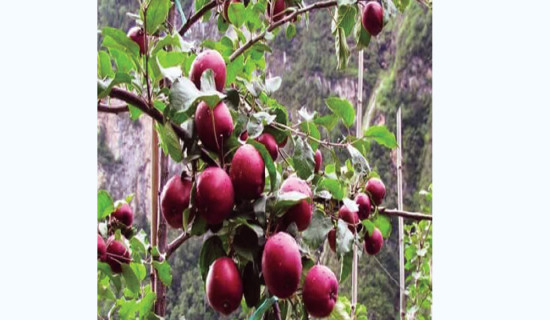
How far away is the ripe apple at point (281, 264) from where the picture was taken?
539 mm

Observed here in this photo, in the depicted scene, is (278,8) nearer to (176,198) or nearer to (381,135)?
(381,135)

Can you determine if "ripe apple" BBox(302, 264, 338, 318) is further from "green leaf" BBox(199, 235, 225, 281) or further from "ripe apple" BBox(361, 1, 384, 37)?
"ripe apple" BBox(361, 1, 384, 37)

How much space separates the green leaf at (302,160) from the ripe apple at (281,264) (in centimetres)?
15

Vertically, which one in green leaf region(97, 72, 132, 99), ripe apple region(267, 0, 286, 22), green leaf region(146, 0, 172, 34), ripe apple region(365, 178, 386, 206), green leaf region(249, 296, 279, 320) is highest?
ripe apple region(267, 0, 286, 22)

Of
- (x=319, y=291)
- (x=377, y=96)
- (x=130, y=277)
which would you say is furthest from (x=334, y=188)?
(x=377, y=96)

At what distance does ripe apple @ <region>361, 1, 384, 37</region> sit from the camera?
0.87m

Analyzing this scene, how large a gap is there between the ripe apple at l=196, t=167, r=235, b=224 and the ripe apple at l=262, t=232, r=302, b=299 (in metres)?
0.05

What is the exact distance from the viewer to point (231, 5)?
2.53 feet

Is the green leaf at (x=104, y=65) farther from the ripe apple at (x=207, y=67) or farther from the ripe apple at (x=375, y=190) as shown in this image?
the ripe apple at (x=375, y=190)

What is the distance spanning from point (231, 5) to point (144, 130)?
367mm

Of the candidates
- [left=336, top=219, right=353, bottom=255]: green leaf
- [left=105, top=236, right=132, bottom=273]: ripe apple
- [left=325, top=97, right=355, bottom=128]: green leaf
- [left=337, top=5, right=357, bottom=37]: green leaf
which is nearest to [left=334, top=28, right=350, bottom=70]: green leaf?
[left=337, top=5, right=357, bottom=37]: green leaf
